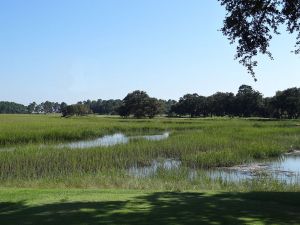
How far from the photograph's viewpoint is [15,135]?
4009 cm

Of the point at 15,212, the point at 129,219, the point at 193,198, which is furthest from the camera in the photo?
the point at 193,198

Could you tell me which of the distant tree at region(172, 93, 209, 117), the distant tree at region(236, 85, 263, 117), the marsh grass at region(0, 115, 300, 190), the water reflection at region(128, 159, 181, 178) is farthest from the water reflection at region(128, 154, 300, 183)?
the distant tree at region(172, 93, 209, 117)

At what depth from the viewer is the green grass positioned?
336 inches

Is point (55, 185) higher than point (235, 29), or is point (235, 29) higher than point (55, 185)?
point (235, 29)

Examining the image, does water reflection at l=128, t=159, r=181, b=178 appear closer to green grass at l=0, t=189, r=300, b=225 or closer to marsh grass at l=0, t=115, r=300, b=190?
marsh grass at l=0, t=115, r=300, b=190

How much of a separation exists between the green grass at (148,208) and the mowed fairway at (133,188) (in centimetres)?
2

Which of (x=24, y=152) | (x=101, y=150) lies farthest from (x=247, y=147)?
(x=24, y=152)

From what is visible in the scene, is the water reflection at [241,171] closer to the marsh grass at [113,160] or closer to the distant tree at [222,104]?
the marsh grass at [113,160]

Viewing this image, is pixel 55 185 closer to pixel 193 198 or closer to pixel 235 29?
pixel 193 198

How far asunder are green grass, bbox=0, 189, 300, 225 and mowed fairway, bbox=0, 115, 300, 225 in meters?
0.02

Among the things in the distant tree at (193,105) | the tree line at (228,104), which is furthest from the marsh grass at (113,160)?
the distant tree at (193,105)

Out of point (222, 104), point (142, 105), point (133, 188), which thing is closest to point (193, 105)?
point (222, 104)

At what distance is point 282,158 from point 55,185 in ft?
64.1

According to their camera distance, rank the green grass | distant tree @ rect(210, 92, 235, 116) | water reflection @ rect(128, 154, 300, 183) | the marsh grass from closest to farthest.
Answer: the green grass
the marsh grass
water reflection @ rect(128, 154, 300, 183)
distant tree @ rect(210, 92, 235, 116)
